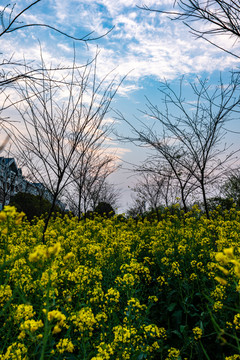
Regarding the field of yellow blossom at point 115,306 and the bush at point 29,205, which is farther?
the bush at point 29,205

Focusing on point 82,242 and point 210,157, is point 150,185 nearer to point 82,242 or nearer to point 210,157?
point 210,157

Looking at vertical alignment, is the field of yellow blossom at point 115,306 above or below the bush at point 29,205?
below

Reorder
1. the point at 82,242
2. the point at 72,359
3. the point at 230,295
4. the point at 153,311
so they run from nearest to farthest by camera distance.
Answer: the point at 72,359 < the point at 230,295 < the point at 153,311 < the point at 82,242

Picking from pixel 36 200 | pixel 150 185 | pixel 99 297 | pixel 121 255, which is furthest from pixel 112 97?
pixel 36 200

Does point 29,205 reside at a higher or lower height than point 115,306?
higher

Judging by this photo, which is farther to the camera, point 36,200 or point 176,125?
point 36,200

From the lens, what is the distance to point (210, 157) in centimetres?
682

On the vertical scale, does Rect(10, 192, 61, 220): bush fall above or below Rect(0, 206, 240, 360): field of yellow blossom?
above

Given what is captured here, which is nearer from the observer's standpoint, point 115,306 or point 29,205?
point 115,306

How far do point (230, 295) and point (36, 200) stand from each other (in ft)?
57.8

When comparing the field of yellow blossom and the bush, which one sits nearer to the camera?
the field of yellow blossom

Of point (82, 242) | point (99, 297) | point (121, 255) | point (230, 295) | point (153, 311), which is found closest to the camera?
point (99, 297)

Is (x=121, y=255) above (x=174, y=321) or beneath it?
above

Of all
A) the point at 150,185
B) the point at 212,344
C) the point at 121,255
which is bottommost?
the point at 212,344
